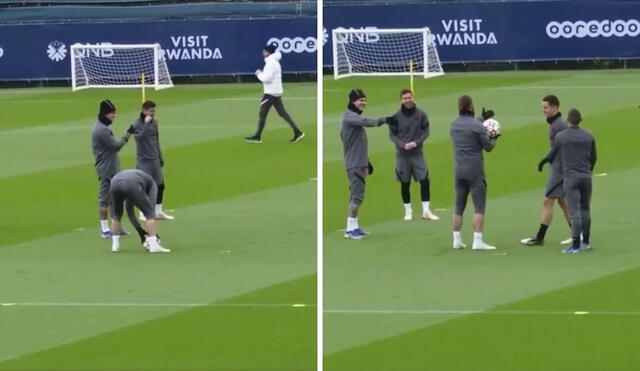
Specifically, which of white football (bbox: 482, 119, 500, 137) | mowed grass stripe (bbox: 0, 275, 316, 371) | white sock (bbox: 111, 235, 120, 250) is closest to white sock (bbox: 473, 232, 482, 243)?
white football (bbox: 482, 119, 500, 137)

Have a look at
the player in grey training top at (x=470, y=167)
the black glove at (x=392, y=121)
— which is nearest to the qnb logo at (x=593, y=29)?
the black glove at (x=392, y=121)

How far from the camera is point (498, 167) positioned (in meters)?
27.8

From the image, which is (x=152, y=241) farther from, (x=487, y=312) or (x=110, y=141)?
(x=487, y=312)

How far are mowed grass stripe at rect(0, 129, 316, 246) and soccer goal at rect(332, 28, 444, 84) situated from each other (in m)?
10.2

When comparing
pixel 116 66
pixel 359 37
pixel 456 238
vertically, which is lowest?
pixel 456 238

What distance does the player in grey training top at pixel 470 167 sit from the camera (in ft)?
67.9

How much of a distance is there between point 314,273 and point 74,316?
3.27 meters

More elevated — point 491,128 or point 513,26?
point 513,26

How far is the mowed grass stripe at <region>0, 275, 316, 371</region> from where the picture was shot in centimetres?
1547

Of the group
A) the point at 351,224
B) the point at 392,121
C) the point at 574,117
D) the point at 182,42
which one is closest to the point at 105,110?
the point at 351,224

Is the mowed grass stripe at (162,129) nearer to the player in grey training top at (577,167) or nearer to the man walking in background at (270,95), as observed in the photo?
the man walking in background at (270,95)

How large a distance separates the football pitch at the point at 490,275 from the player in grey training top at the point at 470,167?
0.41 metres

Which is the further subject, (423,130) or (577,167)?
(423,130)

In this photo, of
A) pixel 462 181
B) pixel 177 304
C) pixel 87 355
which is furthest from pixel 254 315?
pixel 462 181
